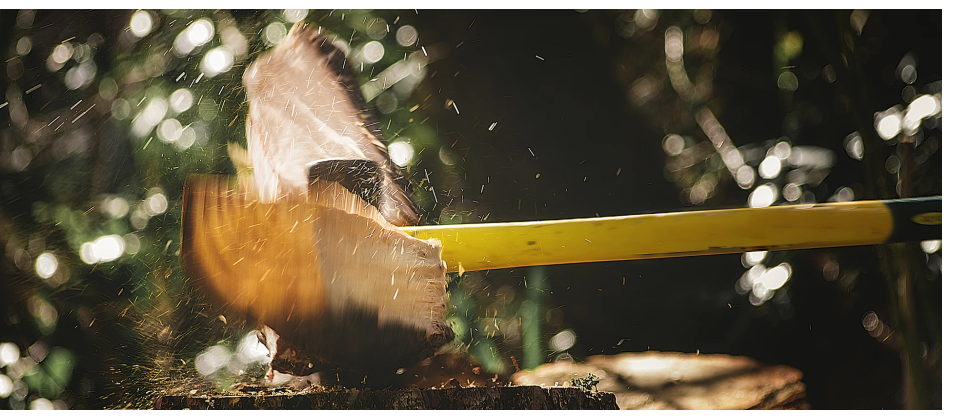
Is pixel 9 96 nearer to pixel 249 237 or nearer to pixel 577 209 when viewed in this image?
pixel 249 237

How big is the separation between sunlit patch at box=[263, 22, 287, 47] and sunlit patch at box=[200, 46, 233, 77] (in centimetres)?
12

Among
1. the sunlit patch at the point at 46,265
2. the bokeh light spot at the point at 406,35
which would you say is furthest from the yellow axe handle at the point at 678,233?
the sunlit patch at the point at 46,265

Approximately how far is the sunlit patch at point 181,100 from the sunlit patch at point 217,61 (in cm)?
9

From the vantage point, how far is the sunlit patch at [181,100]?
1391 mm

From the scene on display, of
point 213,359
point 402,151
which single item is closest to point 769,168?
point 402,151

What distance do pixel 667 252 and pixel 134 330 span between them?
4.98ft

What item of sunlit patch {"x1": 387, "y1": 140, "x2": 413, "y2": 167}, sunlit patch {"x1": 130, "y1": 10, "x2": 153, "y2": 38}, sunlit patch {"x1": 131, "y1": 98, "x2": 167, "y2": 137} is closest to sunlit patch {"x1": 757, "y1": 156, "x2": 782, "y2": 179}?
sunlit patch {"x1": 387, "y1": 140, "x2": 413, "y2": 167}

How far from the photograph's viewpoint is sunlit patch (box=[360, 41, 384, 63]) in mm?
1506

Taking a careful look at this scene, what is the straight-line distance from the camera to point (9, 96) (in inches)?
56.5

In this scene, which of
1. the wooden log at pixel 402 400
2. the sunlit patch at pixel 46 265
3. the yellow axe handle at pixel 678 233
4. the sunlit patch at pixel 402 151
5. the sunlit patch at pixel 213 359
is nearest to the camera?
the wooden log at pixel 402 400

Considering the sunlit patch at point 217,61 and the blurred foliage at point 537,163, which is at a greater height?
the sunlit patch at point 217,61

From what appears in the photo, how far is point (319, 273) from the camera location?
818 millimetres

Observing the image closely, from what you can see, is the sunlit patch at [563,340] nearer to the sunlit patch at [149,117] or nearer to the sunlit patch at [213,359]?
the sunlit patch at [213,359]

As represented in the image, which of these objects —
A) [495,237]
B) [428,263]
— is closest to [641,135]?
[495,237]
